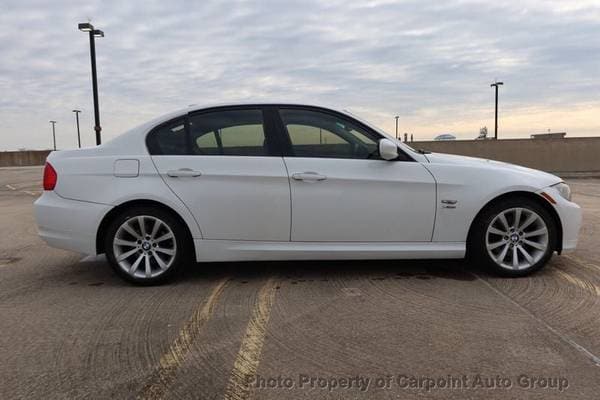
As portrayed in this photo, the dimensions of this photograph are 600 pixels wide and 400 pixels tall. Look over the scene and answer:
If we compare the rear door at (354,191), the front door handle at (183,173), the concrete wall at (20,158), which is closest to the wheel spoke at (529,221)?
the rear door at (354,191)

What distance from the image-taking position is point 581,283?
415 centimetres

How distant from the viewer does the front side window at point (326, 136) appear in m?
4.26

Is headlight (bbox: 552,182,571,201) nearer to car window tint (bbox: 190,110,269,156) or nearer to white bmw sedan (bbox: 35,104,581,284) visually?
white bmw sedan (bbox: 35,104,581,284)

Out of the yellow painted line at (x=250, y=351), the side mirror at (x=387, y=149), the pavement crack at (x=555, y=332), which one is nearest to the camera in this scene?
the yellow painted line at (x=250, y=351)

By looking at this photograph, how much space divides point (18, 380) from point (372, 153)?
307cm

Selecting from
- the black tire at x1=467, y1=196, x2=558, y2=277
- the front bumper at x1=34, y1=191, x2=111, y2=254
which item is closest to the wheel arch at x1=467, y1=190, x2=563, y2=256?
the black tire at x1=467, y1=196, x2=558, y2=277

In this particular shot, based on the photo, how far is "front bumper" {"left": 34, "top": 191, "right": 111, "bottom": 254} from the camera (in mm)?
4199

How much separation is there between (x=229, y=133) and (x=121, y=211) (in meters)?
1.18

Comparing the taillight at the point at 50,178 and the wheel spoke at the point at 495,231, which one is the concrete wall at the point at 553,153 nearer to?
the wheel spoke at the point at 495,231

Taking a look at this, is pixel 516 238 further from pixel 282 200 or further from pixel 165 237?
pixel 165 237

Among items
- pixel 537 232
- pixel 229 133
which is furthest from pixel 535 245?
pixel 229 133

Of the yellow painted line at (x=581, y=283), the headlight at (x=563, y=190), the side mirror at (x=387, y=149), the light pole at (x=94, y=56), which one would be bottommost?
the yellow painted line at (x=581, y=283)

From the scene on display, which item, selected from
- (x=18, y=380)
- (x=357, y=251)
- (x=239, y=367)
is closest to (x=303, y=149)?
(x=357, y=251)

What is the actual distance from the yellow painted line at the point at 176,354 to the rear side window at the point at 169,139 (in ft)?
4.44
